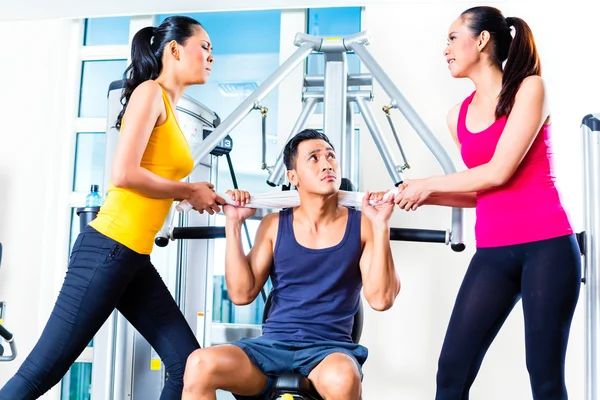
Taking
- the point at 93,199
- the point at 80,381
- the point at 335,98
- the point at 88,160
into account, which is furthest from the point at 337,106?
the point at 80,381

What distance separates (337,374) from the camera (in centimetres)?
157

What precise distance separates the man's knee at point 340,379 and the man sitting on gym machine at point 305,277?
20 millimetres

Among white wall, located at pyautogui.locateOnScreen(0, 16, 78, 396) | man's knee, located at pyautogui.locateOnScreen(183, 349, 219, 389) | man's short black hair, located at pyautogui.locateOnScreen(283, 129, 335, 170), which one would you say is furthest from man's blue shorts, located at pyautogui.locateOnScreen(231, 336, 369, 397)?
white wall, located at pyautogui.locateOnScreen(0, 16, 78, 396)

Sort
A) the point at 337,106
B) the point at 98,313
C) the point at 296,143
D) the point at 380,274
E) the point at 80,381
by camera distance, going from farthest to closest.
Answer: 1. the point at 80,381
2. the point at 337,106
3. the point at 296,143
4. the point at 380,274
5. the point at 98,313

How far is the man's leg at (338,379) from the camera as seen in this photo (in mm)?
1554

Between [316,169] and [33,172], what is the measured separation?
2.24 metres

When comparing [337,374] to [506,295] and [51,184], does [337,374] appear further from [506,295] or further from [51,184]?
[51,184]

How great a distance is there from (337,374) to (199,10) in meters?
2.38

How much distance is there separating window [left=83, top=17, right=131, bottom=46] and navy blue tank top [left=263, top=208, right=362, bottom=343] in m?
2.42

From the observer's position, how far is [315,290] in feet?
6.15

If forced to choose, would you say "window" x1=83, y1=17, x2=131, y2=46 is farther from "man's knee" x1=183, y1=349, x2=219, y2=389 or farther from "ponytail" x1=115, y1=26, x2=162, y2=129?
"man's knee" x1=183, y1=349, x2=219, y2=389

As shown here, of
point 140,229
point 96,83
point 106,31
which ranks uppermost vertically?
point 106,31

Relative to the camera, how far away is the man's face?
6.33 ft

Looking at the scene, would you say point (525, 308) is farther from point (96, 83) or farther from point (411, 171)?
point (96, 83)
